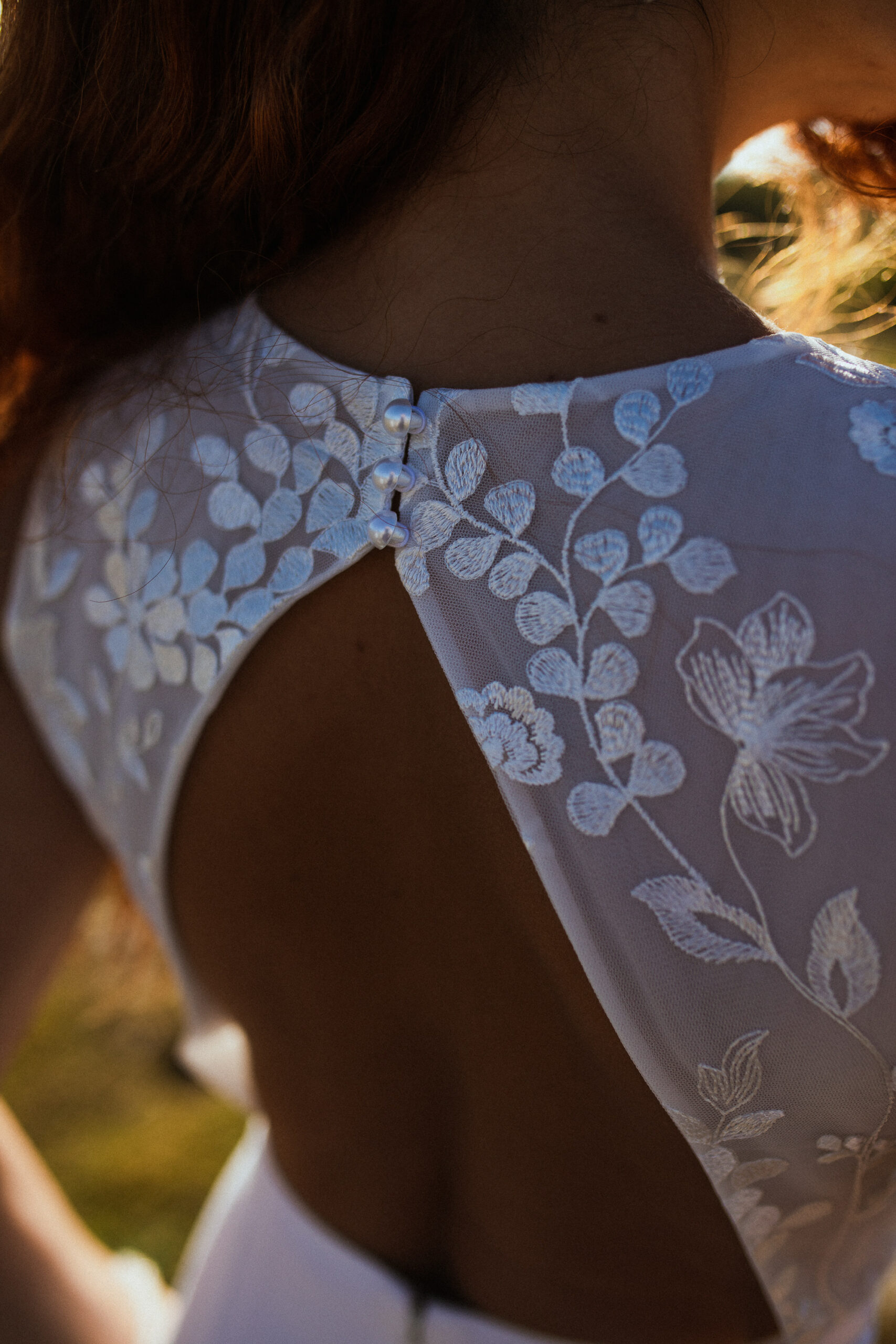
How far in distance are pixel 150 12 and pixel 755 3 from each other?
51 cm

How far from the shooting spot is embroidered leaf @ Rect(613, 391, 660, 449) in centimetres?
66

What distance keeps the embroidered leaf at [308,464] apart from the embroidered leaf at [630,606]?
0.24 metres

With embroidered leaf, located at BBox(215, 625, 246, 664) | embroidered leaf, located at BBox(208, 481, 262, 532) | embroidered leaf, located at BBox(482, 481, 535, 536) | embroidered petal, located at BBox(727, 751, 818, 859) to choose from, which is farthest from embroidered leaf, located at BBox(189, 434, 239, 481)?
embroidered petal, located at BBox(727, 751, 818, 859)

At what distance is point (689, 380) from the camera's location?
666 millimetres

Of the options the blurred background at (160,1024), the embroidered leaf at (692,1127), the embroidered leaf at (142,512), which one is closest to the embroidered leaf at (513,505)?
the embroidered leaf at (142,512)

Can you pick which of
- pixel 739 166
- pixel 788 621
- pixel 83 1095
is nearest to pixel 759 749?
pixel 788 621

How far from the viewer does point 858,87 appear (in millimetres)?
964

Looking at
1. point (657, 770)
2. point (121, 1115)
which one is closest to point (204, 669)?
point (657, 770)

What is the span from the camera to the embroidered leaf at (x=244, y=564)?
0.76 m

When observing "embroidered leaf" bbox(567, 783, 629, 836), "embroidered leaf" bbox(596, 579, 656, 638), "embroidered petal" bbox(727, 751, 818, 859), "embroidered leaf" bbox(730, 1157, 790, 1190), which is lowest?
"embroidered leaf" bbox(730, 1157, 790, 1190)

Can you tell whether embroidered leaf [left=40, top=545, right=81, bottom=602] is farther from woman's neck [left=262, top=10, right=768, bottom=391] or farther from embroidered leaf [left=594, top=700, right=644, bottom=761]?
embroidered leaf [left=594, top=700, right=644, bottom=761]

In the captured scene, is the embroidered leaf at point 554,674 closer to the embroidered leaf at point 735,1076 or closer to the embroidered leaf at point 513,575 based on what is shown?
the embroidered leaf at point 513,575

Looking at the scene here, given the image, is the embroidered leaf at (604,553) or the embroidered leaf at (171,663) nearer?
the embroidered leaf at (604,553)

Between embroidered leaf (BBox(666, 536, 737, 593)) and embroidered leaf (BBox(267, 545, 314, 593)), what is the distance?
27 cm
